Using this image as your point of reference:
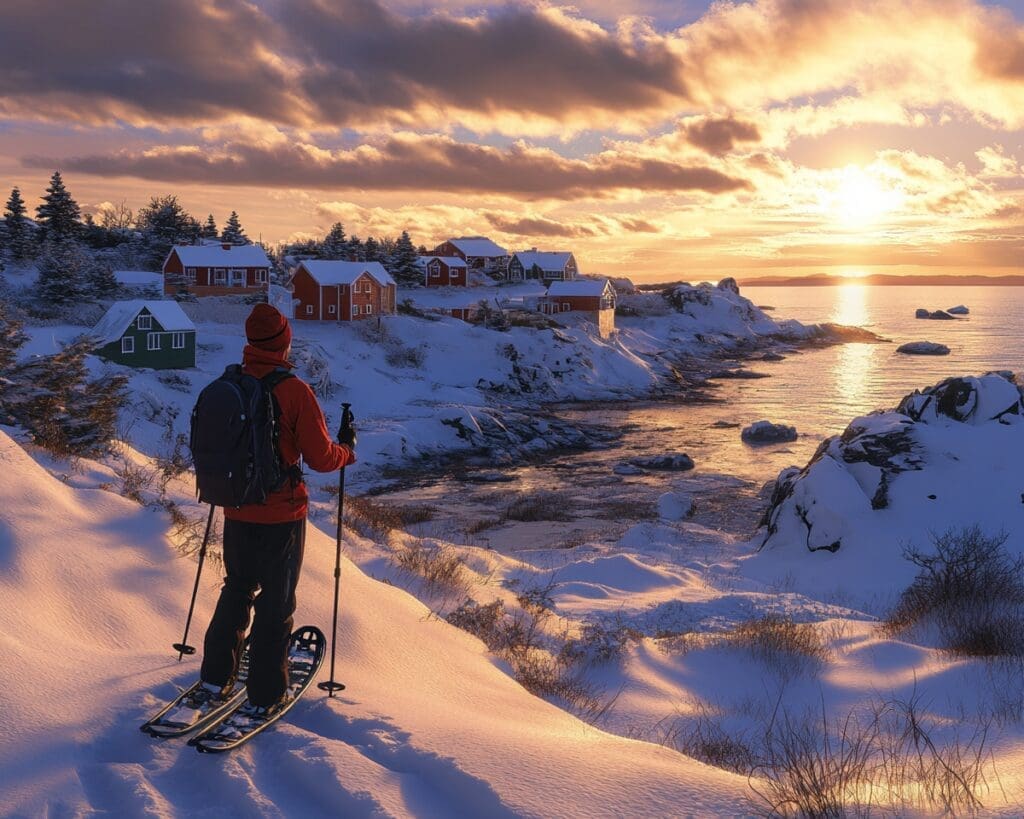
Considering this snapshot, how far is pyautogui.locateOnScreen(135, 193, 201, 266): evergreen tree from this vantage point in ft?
250

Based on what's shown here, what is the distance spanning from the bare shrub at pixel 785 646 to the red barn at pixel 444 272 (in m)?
83.2

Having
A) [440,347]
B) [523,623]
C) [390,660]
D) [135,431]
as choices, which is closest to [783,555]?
[523,623]

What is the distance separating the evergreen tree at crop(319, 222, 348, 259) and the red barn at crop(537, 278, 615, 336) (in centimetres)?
2284

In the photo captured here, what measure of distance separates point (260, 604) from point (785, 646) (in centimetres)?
601

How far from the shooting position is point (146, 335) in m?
39.4

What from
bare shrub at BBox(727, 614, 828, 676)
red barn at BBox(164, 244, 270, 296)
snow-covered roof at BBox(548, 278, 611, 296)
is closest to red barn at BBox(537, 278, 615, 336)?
snow-covered roof at BBox(548, 278, 611, 296)

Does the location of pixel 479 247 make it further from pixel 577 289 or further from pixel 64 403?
A: pixel 64 403

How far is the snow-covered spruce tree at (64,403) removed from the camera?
10.4 meters

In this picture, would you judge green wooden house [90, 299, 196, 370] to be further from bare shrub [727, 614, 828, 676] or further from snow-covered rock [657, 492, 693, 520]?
bare shrub [727, 614, 828, 676]

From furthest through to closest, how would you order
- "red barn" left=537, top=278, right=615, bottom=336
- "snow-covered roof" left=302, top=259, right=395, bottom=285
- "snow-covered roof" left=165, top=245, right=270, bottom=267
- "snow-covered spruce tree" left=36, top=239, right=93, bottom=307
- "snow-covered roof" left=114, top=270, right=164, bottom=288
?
"red barn" left=537, top=278, right=615, bottom=336, "snow-covered roof" left=165, top=245, right=270, bottom=267, "snow-covered roof" left=302, top=259, right=395, bottom=285, "snow-covered roof" left=114, top=270, right=164, bottom=288, "snow-covered spruce tree" left=36, top=239, right=93, bottom=307

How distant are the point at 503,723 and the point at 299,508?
191 centimetres

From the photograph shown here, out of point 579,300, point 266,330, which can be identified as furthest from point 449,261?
point 266,330

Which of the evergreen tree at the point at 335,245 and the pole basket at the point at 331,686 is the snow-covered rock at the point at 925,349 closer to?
the evergreen tree at the point at 335,245

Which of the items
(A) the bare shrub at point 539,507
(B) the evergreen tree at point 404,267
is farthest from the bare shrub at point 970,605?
(B) the evergreen tree at point 404,267
